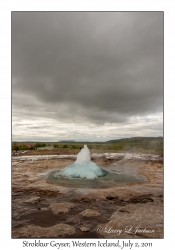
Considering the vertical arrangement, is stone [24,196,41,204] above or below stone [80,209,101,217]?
below

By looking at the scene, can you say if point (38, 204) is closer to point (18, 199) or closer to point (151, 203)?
point (18, 199)

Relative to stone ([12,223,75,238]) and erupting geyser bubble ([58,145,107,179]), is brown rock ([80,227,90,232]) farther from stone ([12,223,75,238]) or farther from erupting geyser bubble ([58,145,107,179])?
erupting geyser bubble ([58,145,107,179])

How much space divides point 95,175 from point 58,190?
4.44 meters

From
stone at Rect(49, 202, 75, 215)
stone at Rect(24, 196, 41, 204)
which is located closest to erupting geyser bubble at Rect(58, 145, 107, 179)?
stone at Rect(24, 196, 41, 204)

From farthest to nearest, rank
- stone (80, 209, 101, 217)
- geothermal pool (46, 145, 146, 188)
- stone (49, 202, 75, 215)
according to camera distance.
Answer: geothermal pool (46, 145, 146, 188)
stone (49, 202, 75, 215)
stone (80, 209, 101, 217)

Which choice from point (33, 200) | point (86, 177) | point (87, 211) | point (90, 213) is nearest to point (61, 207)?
point (87, 211)

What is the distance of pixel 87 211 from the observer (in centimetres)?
854

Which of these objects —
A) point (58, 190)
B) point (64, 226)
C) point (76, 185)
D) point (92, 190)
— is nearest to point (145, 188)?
point (92, 190)

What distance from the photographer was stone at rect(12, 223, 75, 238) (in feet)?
22.2

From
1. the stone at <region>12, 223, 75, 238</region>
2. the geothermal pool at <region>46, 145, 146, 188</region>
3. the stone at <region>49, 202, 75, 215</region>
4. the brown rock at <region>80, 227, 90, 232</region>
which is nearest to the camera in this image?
the stone at <region>12, 223, 75, 238</region>

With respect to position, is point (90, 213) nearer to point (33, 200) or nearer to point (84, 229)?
point (84, 229)

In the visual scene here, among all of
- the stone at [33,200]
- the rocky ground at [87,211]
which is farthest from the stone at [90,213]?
the stone at [33,200]

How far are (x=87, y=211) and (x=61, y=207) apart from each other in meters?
1.48

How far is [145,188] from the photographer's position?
491 inches
